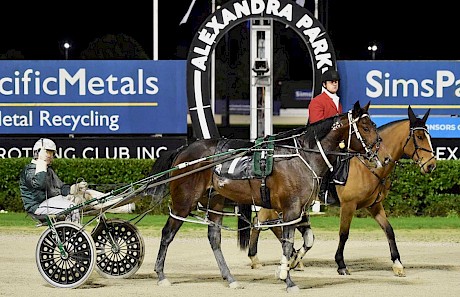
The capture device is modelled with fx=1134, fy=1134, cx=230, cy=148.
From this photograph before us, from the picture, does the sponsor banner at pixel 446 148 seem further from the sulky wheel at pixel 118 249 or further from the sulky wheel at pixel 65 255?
the sulky wheel at pixel 65 255

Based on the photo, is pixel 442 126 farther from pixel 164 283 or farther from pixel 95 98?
pixel 164 283

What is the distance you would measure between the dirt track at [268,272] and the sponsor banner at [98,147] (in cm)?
250

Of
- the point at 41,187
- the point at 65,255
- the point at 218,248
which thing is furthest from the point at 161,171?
the point at 65,255

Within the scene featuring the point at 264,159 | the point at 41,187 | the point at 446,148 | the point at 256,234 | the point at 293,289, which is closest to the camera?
the point at 293,289

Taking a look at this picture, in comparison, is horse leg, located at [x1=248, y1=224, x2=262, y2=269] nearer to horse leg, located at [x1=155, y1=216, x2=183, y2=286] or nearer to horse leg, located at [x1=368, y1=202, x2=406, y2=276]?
horse leg, located at [x1=368, y1=202, x2=406, y2=276]

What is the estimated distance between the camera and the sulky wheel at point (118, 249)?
10227 mm

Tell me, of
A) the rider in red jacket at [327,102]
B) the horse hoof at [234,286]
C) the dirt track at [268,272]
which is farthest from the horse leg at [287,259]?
the rider in red jacket at [327,102]

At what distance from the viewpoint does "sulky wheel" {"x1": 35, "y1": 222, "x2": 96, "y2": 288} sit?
9672mm

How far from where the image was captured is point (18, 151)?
54.4 feet

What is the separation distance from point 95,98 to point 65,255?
6889mm

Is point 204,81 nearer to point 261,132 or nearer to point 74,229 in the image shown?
point 261,132

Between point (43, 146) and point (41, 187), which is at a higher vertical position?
point (43, 146)

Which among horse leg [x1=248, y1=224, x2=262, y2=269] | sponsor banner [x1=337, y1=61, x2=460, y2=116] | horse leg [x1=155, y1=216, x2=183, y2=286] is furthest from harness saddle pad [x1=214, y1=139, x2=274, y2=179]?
sponsor banner [x1=337, y1=61, x2=460, y2=116]

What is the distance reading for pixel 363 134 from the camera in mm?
9891
